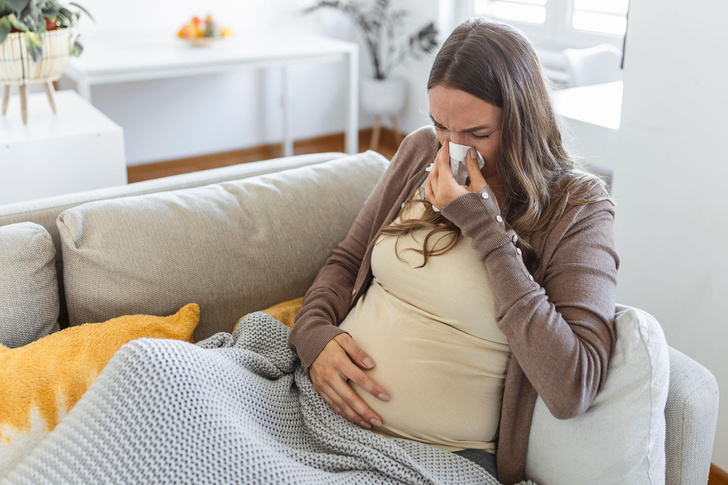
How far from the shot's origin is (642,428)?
102 centimetres

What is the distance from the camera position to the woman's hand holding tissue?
3.83ft

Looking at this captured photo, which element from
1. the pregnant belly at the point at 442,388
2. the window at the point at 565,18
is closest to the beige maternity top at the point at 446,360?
the pregnant belly at the point at 442,388

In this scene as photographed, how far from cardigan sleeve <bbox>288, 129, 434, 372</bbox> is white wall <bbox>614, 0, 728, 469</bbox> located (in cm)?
56

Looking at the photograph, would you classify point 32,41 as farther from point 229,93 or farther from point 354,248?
point 229,93

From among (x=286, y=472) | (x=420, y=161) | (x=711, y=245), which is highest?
(x=420, y=161)

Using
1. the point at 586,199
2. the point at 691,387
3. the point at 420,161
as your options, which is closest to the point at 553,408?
the point at 691,387

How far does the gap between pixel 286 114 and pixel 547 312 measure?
325cm

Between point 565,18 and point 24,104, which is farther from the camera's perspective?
point 565,18

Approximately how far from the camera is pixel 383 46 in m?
→ 4.32

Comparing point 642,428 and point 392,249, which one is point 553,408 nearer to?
point 642,428

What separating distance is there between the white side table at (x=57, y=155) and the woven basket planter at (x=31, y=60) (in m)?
0.15

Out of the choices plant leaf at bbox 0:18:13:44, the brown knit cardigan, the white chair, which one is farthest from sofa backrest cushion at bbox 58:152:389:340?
the white chair

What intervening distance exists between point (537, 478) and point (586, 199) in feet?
1.56

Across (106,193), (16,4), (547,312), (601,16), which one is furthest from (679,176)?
(601,16)
